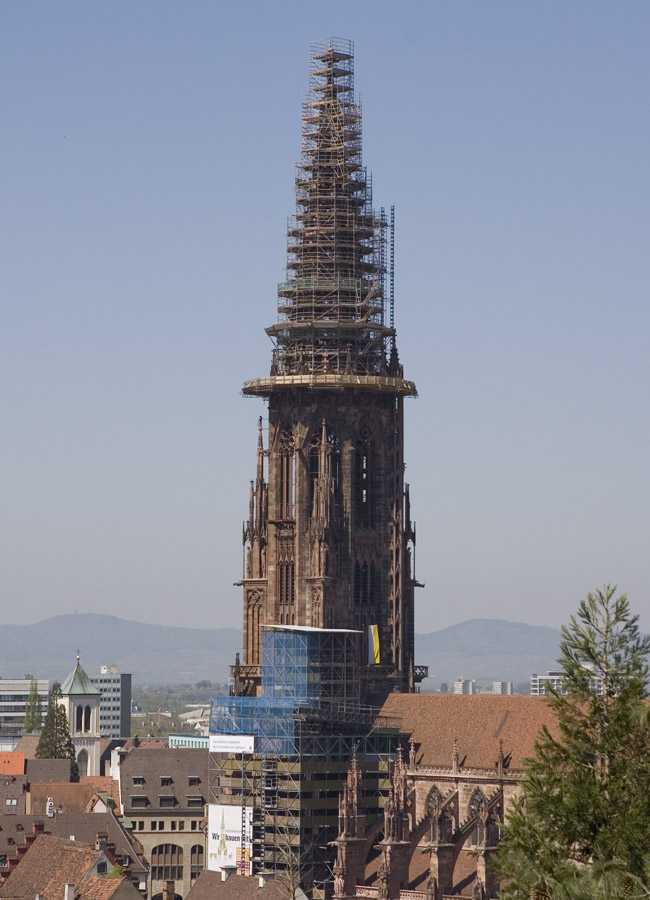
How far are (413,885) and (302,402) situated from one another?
146ft

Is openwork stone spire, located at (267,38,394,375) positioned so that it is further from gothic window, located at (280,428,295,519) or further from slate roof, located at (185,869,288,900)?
slate roof, located at (185,869,288,900)

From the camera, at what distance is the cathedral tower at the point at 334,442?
174 m

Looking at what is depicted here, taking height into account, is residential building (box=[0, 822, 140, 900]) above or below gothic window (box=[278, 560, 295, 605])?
below

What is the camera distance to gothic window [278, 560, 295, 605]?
577ft

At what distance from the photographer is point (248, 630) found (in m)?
180

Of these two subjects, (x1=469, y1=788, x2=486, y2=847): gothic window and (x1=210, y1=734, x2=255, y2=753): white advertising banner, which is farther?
(x1=210, y1=734, x2=255, y2=753): white advertising banner

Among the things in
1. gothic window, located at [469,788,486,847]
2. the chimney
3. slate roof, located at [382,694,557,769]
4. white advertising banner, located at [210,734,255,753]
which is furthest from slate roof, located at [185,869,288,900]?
white advertising banner, located at [210,734,255,753]

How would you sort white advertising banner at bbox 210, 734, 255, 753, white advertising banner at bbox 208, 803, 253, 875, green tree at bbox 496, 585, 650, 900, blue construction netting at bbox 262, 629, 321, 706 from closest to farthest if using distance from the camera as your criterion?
green tree at bbox 496, 585, 650, 900, white advertising banner at bbox 208, 803, 253, 875, white advertising banner at bbox 210, 734, 255, 753, blue construction netting at bbox 262, 629, 321, 706

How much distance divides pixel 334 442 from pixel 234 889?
52.6 meters

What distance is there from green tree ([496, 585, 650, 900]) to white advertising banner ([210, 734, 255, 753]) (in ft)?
289

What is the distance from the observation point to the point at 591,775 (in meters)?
77.6

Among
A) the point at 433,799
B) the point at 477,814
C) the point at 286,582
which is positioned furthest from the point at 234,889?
the point at 286,582

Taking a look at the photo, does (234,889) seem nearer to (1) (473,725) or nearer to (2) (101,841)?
(2) (101,841)

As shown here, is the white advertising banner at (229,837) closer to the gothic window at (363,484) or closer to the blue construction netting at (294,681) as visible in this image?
the blue construction netting at (294,681)
